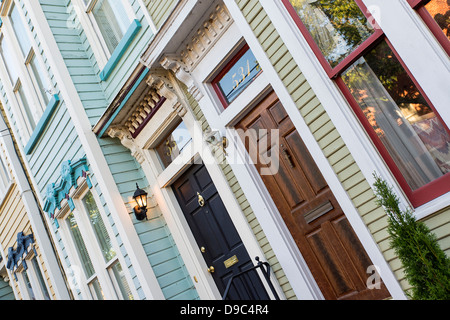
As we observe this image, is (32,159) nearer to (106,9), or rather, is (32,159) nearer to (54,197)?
(54,197)

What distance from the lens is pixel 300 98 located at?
4.41 metres

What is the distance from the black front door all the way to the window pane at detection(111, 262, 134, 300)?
1.68 metres

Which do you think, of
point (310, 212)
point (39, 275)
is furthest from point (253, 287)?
point (39, 275)

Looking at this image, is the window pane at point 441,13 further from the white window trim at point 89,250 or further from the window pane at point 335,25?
the white window trim at point 89,250

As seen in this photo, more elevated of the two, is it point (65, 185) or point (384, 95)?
point (65, 185)

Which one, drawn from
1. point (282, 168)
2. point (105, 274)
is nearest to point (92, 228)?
point (105, 274)

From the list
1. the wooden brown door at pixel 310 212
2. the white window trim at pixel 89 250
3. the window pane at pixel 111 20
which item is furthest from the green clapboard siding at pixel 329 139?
the white window trim at pixel 89 250

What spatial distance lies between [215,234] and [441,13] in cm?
377

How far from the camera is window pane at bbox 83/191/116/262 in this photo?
24.9 ft

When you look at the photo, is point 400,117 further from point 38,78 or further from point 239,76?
point 38,78

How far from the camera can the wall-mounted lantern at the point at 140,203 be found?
261 inches

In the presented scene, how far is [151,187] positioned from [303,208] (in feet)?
9.23

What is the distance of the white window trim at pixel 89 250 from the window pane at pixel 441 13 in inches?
205

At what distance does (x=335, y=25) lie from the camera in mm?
4031
